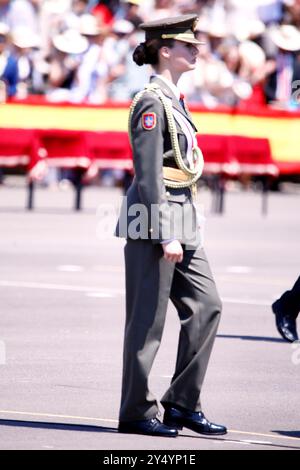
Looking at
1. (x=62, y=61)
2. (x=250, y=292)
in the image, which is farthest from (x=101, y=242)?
(x=62, y=61)

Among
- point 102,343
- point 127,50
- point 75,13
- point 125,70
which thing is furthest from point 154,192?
point 75,13

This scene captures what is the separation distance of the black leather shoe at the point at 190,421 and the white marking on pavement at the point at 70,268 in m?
7.80

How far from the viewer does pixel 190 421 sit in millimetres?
8047

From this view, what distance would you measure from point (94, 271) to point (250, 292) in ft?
6.49

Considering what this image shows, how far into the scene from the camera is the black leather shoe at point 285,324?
11.0 m

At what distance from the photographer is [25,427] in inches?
317

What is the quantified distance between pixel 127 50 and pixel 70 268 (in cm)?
1131

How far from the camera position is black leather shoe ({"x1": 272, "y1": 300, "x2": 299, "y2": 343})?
36.1 feet

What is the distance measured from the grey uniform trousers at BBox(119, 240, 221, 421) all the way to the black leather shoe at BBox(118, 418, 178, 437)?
0.09 ft

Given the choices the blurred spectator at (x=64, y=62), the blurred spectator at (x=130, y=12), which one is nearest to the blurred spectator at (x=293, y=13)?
the blurred spectator at (x=130, y=12)

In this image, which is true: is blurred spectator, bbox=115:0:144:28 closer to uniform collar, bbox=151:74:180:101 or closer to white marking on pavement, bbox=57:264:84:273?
white marking on pavement, bbox=57:264:84:273

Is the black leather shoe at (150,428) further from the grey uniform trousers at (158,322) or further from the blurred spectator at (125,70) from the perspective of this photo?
the blurred spectator at (125,70)

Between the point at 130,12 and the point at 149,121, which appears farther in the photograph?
the point at 130,12

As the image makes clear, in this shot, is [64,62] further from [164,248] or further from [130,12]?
[164,248]
